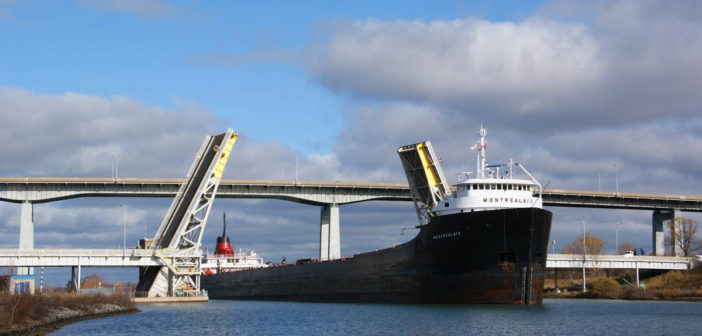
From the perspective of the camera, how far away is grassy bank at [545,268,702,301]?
77.2 metres

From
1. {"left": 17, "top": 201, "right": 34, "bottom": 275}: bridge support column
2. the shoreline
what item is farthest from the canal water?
{"left": 17, "top": 201, "right": 34, "bottom": 275}: bridge support column

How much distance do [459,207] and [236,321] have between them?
55.5 feet

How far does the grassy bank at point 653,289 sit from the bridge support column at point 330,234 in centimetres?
2308

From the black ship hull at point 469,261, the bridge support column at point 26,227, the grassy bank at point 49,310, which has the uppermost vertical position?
the bridge support column at point 26,227

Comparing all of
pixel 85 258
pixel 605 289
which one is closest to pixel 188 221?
pixel 85 258

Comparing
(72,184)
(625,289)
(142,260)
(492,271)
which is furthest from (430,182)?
(72,184)

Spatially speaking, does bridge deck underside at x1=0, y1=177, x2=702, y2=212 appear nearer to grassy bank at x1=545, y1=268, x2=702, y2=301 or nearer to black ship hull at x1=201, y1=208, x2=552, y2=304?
grassy bank at x1=545, y1=268, x2=702, y2=301

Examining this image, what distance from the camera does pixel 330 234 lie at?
8538 cm

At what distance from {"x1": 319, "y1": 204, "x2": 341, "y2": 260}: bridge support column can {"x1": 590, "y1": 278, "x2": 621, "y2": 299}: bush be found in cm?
2529

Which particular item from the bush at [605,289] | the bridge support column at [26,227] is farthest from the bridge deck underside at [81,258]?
the bush at [605,289]

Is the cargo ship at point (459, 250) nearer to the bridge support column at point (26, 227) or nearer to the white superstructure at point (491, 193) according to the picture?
the white superstructure at point (491, 193)

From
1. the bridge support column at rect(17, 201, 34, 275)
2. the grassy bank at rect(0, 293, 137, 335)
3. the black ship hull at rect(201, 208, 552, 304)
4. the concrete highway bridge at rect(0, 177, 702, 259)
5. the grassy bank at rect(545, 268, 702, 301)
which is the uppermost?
the concrete highway bridge at rect(0, 177, 702, 259)

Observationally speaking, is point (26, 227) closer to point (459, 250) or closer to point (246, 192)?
point (246, 192)

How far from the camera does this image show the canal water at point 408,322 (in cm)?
3928
